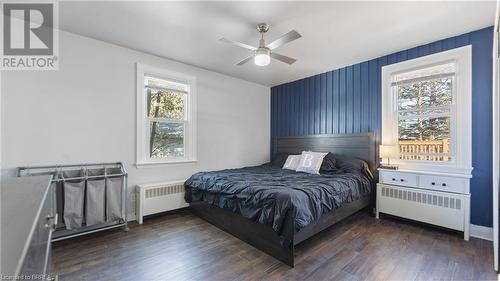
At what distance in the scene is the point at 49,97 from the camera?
2672 millimetres

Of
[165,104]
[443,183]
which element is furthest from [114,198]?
[443,183]

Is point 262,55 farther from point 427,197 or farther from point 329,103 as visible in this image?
point 427,197

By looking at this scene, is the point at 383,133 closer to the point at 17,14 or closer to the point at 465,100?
the point at 465,100

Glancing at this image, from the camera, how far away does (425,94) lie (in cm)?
323

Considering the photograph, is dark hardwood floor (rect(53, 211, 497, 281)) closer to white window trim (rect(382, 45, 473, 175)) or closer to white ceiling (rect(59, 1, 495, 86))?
white window trim (rect(382, 45, 473, 175))

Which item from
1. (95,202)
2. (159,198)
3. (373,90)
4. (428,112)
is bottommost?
(159,198)

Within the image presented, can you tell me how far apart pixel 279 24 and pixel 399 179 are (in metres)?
2.69

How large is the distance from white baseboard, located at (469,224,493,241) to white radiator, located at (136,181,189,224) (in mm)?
3904

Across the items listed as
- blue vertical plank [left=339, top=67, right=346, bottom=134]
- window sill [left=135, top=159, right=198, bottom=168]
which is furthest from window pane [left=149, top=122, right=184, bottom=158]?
blue vertical plank [left=339, top=67, right=346, bottom=134]

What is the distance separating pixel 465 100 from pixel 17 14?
5394 mm

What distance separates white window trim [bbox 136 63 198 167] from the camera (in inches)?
132

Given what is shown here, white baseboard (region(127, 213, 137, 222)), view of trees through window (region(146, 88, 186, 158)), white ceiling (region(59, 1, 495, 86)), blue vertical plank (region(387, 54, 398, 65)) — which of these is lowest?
white baseboard (region(127, 213, 137, 222))

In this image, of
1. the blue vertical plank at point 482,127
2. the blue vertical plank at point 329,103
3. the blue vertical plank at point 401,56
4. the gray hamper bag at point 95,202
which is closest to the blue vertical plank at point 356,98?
the blue vertical plank at point 329,103

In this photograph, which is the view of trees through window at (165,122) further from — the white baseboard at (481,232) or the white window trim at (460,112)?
the white baseboard at (481,232)
